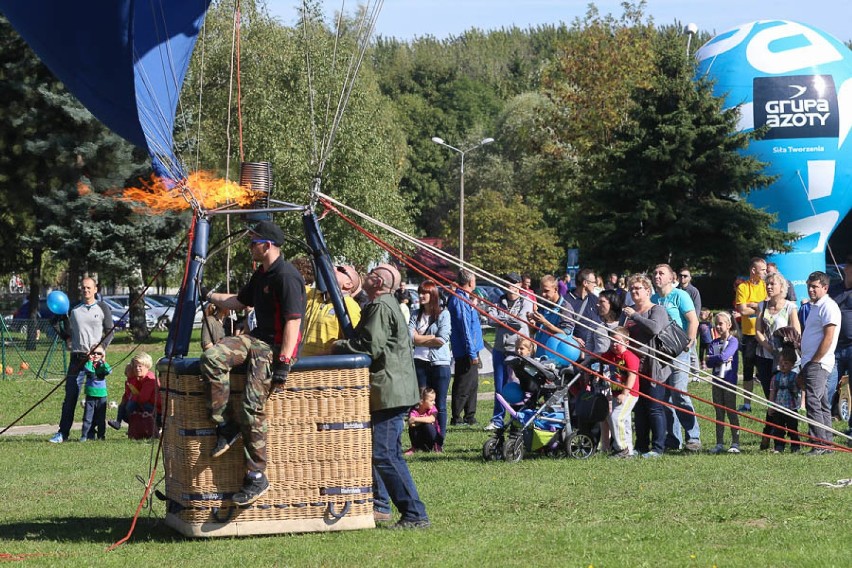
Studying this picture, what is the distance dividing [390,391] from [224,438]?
42.9 inches

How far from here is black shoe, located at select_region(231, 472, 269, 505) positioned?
707 centimetres

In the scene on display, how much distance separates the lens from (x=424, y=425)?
11.4m

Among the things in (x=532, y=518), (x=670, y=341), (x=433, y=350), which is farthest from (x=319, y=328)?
(x=433, y=350)

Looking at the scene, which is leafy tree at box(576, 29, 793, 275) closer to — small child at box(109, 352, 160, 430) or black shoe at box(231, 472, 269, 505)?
small child at box(109, 352, 160, 430)

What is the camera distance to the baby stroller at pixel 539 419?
10766 millimetres

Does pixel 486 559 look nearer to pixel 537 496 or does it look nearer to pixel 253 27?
pixel 537 496

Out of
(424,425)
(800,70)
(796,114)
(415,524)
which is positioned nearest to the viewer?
(415,524)

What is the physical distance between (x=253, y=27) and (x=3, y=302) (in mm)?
20431

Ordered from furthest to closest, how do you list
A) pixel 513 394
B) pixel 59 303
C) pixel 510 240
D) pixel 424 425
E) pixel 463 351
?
pixel 510 240, pixel 59 303, pixel 463 351, pixel 424 425, pixel 513 394

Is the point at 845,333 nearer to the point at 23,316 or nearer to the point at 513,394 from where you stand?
the point at 513,394

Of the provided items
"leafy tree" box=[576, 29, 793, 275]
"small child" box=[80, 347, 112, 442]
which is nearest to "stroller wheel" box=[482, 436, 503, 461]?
"small child" box=[80, 347, 112, 442]

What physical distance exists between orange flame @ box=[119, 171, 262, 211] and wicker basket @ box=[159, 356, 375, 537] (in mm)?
1216

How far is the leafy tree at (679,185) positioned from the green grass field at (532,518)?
22.0 meters

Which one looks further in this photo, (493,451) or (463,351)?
(463,351)
